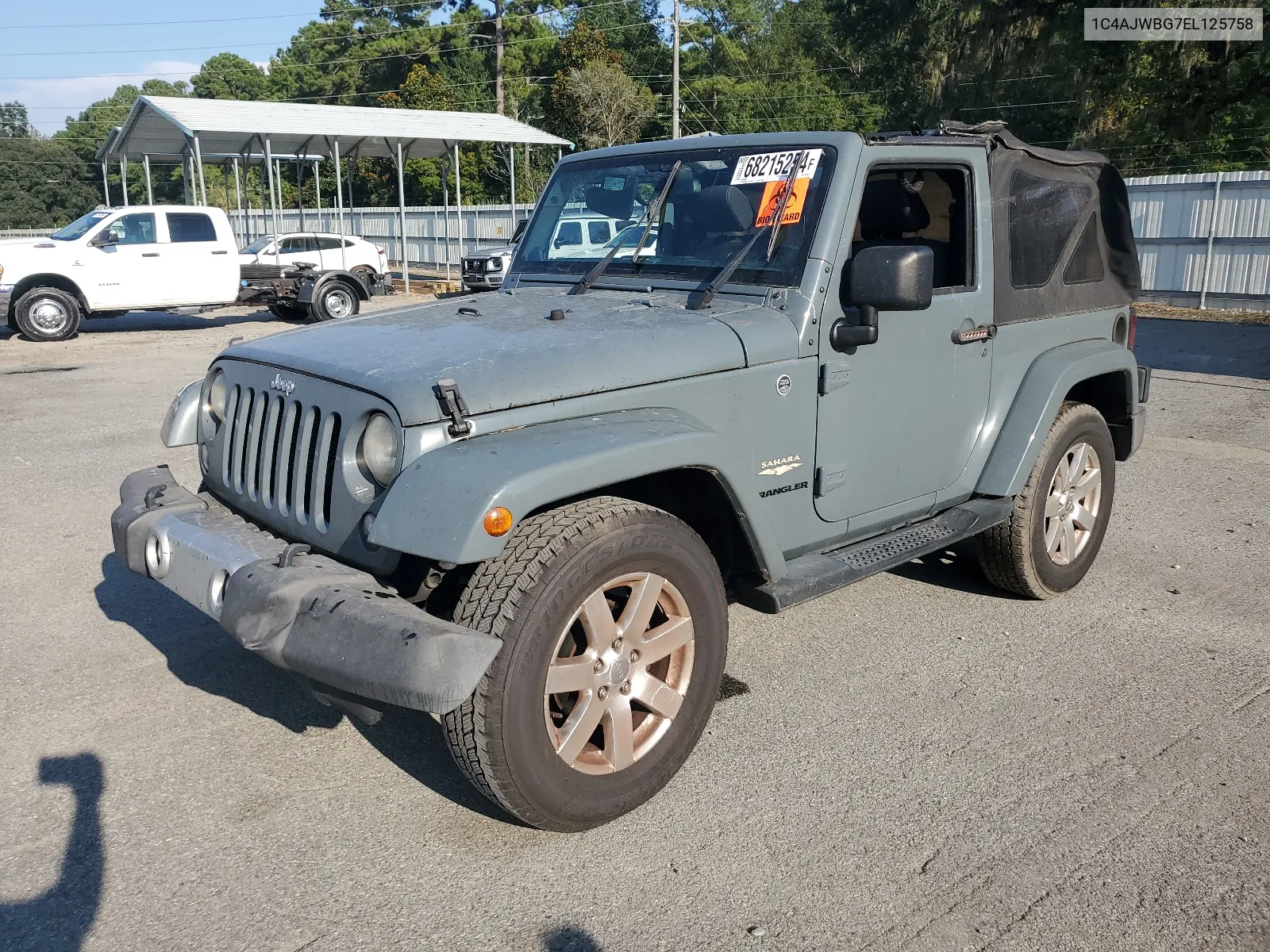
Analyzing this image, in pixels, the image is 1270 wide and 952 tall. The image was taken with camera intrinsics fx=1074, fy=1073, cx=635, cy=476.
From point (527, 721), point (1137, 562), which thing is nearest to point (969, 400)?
point (1137, 562)

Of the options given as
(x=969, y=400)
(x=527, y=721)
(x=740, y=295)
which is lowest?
(x=527, y=721)

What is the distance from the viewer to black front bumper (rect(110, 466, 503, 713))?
8.88 ft

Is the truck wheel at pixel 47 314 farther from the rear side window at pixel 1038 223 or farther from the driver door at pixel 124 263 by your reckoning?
the rear side window at pixel 1038 223

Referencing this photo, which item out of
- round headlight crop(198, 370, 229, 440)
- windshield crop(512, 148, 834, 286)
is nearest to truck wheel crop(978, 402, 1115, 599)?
windshield crop(512, 148, 834, 286)

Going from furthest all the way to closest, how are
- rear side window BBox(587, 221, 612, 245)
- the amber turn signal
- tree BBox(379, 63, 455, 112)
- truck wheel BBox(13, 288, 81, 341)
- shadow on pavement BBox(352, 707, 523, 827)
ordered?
tree BBox(379, 63, 455, 112)
truck wheel BBox(13, 288, 81, 341)
rear side window BBox(587, 221, 612, 245)
shadow on pavement BBox(352, 707, 523, 827)
the amber turn signal

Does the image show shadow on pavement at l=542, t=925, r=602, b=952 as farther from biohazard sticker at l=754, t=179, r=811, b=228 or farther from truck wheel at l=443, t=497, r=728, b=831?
biohazard sticker at l=754, t=179, r=811, b=228

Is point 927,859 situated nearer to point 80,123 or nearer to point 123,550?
point 123,550

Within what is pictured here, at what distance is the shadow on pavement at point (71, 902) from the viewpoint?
9.02 ft

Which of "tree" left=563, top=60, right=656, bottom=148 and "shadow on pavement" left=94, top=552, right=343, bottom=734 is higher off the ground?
"tree" left=563, top=60, right=656, bottom=148

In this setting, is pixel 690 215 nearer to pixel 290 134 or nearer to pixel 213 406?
pixel 213 406

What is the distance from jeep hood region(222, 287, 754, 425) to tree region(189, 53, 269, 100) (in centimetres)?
7529

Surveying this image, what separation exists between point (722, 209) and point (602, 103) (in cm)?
3852

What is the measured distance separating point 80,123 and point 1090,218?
313 ft

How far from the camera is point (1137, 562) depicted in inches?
229
